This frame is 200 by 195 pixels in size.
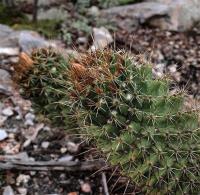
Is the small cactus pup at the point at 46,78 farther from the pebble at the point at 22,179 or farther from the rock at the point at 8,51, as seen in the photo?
the rock at the point at 8,51

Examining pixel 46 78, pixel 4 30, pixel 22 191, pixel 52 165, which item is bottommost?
pixel 22 191

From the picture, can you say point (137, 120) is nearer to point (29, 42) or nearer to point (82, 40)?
point (29, 42)

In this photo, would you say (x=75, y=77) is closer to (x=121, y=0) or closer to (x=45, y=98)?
(x=45, y=98)

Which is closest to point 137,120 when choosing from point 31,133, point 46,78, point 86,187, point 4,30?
point 46,78

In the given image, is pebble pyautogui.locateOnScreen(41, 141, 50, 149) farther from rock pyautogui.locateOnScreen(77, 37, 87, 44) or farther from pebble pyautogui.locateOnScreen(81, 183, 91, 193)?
rock pyautogui.locateOnScreen(77, 37, 87, 44)

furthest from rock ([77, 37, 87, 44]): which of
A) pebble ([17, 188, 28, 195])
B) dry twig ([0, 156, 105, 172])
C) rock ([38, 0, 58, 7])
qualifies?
pebble ([17, 188, 28, 195])

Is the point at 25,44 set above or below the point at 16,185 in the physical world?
above

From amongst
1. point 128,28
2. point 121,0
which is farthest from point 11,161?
point 121,0
